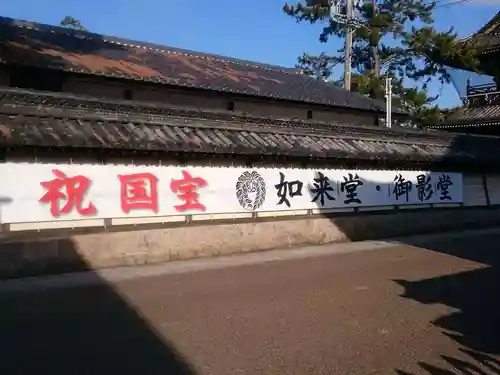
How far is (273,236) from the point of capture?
42.4 feet

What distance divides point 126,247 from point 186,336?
501cm

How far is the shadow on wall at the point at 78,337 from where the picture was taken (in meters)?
4.95

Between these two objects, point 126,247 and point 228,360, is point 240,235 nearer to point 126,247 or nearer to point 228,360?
point 126,247

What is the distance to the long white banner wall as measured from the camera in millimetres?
9758

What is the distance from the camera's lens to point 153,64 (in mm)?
17188

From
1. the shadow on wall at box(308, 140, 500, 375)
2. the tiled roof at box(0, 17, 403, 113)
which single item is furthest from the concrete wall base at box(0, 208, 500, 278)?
the tiled roof at box(0, 17, 403, 113)

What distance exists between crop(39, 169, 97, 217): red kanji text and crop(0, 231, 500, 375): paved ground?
57.6 inches

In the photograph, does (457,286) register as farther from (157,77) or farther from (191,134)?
(157,77)

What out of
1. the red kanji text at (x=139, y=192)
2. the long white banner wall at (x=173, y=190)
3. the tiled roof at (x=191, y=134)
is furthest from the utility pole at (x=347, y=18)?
the red kanji text at (x=139, y=192)

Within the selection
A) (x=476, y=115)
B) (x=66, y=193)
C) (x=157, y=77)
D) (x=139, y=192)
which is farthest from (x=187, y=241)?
(x=476, y=115)

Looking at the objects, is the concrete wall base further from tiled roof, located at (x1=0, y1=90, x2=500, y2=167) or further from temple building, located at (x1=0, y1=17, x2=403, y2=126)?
temple building, located at (x1=0, y1=17, x2=403, y2=126)

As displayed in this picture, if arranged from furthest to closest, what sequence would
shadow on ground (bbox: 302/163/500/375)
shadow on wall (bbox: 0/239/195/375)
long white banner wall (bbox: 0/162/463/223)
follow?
1. long white banner wall (bbox: 0/162/463/223)
2. shadow on ground (bbox: 302/163/500/375)
3. shadow on wall (bbox: 0/239/195/375)

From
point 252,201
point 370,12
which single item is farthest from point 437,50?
point 252,201

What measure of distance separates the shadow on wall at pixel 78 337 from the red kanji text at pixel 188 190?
3.66 meters
